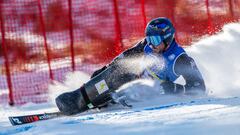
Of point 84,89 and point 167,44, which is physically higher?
point 167,44

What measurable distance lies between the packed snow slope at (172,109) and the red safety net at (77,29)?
1214mm

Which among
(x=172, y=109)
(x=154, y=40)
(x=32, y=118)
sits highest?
(x=154, y=40)

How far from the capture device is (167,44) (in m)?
6.43

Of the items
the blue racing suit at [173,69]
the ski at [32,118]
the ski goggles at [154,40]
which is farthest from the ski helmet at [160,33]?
the ski at [32,118]

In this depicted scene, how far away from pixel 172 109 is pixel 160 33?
1102 mm

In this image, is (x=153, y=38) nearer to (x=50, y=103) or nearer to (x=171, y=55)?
(x=171, y=55)

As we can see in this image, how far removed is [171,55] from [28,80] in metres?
4.12

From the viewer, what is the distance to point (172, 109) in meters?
5.56

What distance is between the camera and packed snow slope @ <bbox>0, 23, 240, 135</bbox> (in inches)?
175

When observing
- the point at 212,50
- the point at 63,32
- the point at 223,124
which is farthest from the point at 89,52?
the point at 223,124

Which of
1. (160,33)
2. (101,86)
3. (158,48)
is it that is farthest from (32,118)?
(160,33)

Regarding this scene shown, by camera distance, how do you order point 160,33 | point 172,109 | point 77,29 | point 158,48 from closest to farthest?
point 172,109 → point 160,33 → point 158,48 → point 77,29

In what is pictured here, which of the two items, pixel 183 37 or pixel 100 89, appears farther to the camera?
pixel 183 37

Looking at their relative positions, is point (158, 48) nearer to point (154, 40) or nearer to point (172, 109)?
point (154, 40)
